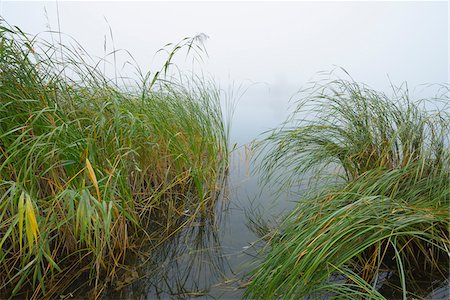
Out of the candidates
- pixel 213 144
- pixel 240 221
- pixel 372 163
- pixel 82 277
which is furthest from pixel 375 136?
pixel 82 277

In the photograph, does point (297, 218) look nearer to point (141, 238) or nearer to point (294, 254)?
point (294, 254)

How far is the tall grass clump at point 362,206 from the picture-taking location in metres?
0.95

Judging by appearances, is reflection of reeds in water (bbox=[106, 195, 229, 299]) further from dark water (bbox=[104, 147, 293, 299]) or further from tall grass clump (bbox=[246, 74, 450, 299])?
tall grass clump (bbox=[246, 74, 450, 299])

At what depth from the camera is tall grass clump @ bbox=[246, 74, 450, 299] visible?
3.13ft

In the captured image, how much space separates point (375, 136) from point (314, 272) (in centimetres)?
101

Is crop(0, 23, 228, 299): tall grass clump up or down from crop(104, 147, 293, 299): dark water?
up

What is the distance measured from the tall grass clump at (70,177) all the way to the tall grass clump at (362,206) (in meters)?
0.64

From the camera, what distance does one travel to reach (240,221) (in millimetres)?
1755

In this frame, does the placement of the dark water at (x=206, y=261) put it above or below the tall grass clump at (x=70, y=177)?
below

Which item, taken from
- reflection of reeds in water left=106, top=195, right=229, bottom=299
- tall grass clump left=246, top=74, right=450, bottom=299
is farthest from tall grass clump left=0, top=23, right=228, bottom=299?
tall grass clump left=246, top=74, right=450, bottom=299

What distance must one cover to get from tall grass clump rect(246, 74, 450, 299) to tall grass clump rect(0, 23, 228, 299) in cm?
64

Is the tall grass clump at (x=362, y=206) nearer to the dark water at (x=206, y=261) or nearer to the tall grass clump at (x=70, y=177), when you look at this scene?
the dark water at (x=206, y=261)

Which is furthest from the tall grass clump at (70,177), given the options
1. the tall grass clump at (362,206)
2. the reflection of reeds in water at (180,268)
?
the tall grass clump at (362,206)

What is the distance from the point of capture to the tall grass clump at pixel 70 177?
105 cm
